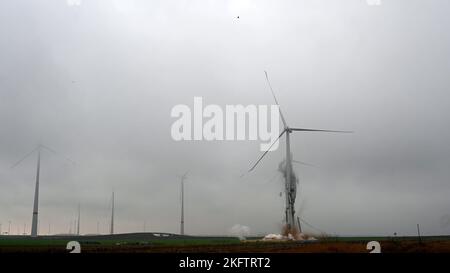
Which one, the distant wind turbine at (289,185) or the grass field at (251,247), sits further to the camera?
the distant wind turbine at (289,185)

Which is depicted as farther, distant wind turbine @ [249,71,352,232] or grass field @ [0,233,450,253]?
distant wind turbine @ [249,71,352,232]
